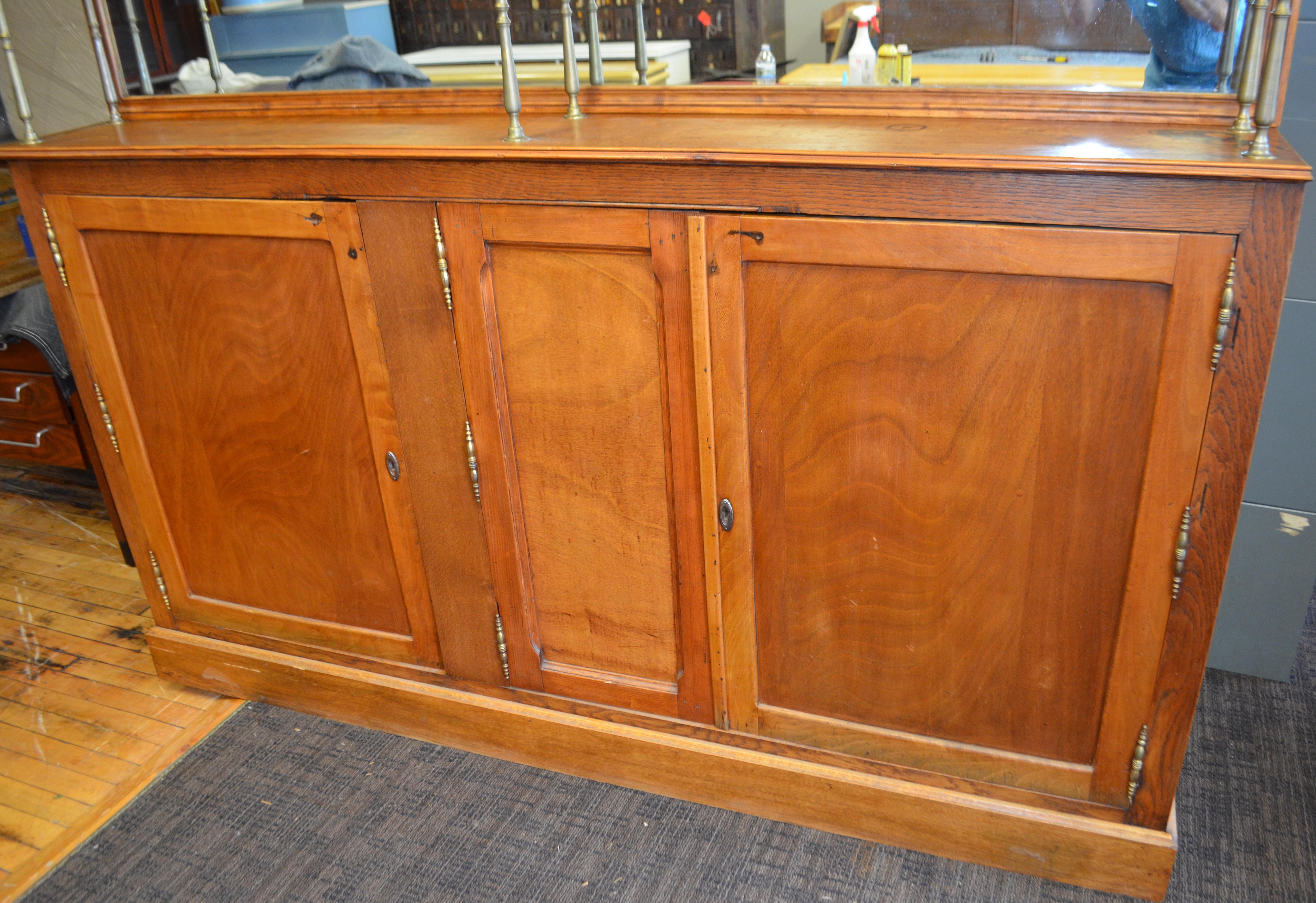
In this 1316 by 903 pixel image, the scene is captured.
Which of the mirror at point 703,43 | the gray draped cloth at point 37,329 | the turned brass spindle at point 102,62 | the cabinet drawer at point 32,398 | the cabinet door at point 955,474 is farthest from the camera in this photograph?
the cabinet drawer at point 32,398

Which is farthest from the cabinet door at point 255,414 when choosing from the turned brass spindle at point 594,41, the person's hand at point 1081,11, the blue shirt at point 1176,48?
the blue shirt at point 1176,48

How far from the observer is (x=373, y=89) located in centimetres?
192

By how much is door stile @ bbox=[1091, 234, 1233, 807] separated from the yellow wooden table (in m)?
0.37

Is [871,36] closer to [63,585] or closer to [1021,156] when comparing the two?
[1021,156]

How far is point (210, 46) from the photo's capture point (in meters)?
1.98

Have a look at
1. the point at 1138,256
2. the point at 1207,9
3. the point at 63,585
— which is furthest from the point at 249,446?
the point at 1207,9

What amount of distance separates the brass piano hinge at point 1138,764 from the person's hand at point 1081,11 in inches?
42.1

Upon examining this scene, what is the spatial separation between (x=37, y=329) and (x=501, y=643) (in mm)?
1661

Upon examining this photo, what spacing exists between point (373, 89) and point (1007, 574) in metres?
1.45

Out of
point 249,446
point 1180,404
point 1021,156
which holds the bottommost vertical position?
point 249,446

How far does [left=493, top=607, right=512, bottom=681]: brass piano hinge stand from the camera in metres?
1.94

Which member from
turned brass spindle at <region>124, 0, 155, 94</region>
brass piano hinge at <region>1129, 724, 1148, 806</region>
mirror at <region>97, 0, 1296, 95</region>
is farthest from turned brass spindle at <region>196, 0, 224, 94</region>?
brass piano hinge at <region>1129, 724, 1148, 806</region>

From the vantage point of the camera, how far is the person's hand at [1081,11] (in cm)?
149

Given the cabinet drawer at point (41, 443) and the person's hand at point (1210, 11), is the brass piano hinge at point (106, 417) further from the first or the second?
the person's hand at point (1210, 11)
